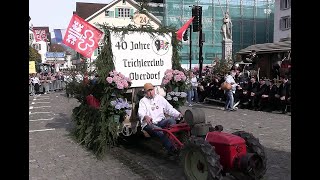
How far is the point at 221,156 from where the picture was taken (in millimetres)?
4754

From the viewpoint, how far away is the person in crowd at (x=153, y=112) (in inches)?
258

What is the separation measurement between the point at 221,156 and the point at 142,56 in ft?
11.7

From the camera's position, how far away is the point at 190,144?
4891 mm

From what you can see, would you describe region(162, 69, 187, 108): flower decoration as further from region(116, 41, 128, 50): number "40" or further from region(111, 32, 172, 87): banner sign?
region(116, 41, 128, 50): number "40"

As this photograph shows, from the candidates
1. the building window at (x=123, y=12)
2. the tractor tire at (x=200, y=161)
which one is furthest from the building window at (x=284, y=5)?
the tractor tire at (x=200, y=161)

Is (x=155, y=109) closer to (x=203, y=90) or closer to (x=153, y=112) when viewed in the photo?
(x=153, y=112)

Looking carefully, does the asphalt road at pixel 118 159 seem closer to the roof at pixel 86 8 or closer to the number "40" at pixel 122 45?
the number "40" at pixel 122 45

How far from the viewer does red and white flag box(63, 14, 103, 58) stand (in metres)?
8.47

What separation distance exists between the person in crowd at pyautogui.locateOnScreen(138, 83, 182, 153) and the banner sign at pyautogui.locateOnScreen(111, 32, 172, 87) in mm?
810

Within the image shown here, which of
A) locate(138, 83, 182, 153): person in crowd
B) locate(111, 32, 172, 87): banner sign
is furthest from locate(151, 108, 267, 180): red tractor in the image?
locate(111, 32, 172, 87): banner sign

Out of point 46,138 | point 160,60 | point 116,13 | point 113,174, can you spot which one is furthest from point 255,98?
point 116,13

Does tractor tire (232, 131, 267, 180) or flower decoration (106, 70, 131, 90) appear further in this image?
flower decoration (106, 70, 131, 90)

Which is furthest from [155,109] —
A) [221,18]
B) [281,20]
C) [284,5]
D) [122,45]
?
[221,18]

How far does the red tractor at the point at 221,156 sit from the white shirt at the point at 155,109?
5.69 feet
